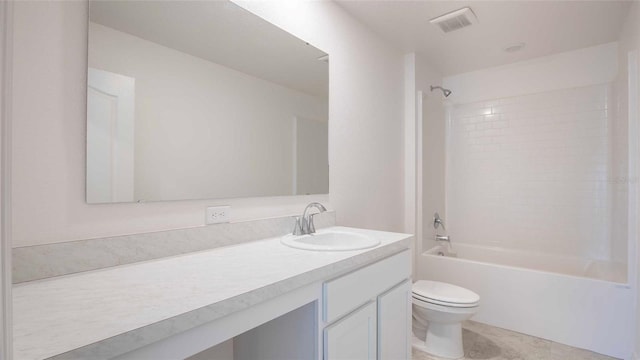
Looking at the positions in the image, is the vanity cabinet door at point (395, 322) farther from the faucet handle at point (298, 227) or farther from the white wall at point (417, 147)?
the white wall at point (417, 147)

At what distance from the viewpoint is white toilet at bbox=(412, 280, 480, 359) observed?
77.1 inches

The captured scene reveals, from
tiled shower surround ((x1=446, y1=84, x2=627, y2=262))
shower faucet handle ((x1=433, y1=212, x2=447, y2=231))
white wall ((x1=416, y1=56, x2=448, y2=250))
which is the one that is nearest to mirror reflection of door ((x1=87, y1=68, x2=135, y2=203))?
white wall ((x1=416, y1=56, x2=448, y2=250))

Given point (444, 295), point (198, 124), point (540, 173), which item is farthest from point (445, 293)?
point (198, 124)

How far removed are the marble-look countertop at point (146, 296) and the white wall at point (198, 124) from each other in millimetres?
333

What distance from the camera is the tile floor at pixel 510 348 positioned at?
6.76 ft

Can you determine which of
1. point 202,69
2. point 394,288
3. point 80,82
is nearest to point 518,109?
point 394,288

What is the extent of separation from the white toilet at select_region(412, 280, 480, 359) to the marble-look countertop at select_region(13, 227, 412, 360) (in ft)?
3.53

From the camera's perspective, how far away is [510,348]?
2162 mm

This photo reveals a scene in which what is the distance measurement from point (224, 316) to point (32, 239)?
638 mm

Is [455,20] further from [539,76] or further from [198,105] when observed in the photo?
[198,105]

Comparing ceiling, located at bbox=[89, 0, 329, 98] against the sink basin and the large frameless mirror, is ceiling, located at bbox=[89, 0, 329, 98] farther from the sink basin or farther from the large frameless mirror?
the sink basin

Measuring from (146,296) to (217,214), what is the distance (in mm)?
594

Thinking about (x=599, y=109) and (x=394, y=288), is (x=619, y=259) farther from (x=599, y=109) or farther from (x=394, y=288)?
(x=394, y=288)

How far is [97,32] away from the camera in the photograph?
1.03m
